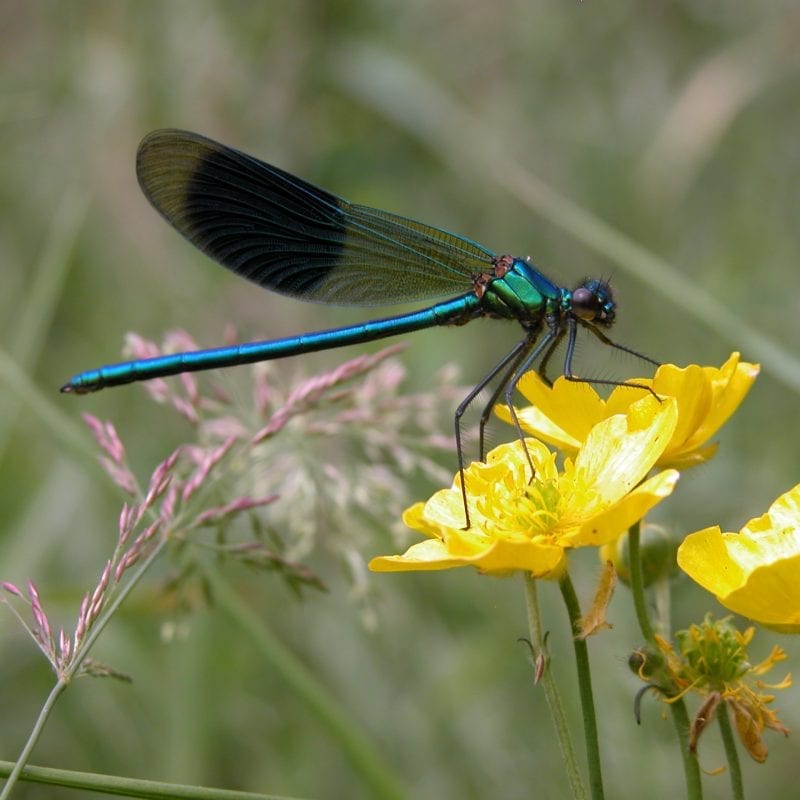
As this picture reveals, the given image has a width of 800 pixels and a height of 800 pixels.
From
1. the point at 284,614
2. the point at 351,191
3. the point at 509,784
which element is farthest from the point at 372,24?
the point at 509,784

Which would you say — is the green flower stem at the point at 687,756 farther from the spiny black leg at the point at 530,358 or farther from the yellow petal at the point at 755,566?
the spiny black leg at the point at 530,358

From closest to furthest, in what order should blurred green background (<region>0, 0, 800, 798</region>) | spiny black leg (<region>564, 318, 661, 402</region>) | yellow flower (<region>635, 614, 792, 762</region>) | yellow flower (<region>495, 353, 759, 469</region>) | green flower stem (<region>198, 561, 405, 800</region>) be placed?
yellow flower (<region>635, 614, 792, 762</region>) < yellow flower (<region>495, 353, 759, 469</region>) < spiny black leg (<region>564, 318, 661, 402</region>) < green flower stem (<region>198, 561, 405, 800</region>) < blurred green background (<region>0, 0, 800, 798</region>)

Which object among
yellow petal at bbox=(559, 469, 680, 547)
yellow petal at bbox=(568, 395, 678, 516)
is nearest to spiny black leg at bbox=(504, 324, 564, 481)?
yellow petal at bbox=(568, 395, 678, 516)

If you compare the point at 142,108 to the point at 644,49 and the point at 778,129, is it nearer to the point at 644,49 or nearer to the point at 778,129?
the point at 644,49

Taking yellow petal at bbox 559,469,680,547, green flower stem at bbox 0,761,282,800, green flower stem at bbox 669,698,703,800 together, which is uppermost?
yellow petal at bbox 559,469,680,547

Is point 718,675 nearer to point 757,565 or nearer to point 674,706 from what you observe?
point 674,706

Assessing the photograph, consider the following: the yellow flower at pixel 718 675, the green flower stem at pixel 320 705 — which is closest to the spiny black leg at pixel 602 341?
the yellow flower at pixel 718 675

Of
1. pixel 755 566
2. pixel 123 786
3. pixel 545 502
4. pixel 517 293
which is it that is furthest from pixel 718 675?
pixel 517 293

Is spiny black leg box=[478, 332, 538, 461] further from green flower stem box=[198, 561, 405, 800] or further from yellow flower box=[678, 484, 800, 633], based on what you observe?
yellow flower box=[678, 484, 800, 633]
